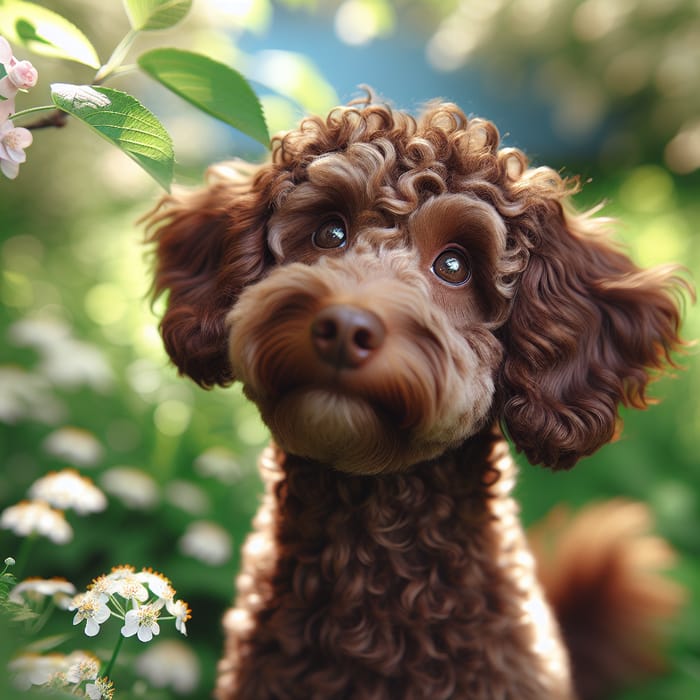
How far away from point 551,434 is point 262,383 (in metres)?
0.53

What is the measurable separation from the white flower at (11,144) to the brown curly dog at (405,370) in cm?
42

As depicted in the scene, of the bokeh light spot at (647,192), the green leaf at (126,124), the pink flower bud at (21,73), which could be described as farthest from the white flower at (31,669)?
the bokeh light spot at (647,192)

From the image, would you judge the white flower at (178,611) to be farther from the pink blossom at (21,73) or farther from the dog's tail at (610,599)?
the dog's tail at (610,599)

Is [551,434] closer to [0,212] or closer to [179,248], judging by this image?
[179,248]

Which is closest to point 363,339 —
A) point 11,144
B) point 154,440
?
point 11,144

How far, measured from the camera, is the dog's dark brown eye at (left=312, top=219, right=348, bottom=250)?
1503 mm

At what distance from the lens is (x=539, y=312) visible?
1503 millimetres

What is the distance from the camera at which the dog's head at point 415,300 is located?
1281 mm

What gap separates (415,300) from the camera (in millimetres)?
1314

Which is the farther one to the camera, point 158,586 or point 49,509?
point 49,509

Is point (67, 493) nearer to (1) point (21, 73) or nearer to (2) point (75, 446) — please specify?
(2) point (75, 446)

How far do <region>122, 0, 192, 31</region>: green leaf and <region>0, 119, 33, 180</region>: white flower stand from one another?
0.81 ft

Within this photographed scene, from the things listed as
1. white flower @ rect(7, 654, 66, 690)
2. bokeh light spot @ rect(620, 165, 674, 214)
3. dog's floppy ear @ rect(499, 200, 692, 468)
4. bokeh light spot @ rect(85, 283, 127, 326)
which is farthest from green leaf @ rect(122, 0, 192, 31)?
bokeh light spot @ rect(620, 165, 674, 214)

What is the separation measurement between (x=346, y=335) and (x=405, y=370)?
12cm
